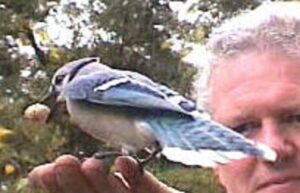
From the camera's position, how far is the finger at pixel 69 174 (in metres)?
1.71

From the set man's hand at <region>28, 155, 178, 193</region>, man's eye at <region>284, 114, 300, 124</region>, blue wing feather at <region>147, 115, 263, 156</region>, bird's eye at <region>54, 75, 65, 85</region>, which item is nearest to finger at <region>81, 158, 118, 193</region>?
man's hand at <region>28, 155, 178, 193</region>

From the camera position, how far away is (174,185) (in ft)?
9.68

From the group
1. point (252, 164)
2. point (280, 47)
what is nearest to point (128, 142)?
point (252, 164)

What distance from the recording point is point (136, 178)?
6.07 ft

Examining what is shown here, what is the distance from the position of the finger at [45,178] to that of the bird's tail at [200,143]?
20 centimetres

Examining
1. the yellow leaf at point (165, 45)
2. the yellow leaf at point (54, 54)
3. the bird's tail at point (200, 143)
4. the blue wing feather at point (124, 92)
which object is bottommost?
the yellow leaf at point (165, 45)

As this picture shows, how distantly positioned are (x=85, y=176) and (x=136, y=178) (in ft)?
0.51

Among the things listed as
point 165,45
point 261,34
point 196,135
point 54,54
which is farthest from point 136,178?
point 165,45

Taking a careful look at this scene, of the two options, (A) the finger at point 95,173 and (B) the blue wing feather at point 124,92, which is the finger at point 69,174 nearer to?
(A) the finger at point 95,173

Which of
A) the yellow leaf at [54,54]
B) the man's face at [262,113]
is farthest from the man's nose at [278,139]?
the yellow leaf at [54,54]

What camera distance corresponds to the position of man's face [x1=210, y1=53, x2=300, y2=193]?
1.87m

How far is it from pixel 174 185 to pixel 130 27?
73.5 inches

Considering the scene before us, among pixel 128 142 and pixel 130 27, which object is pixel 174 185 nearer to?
pixel 128 142

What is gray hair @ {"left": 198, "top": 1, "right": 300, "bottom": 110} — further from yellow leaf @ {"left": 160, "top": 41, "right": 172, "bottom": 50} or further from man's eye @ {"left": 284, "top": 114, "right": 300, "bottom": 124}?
yellow leaf @ {"left": 160, "top": 41, "right": 172, "bottom": 50}
